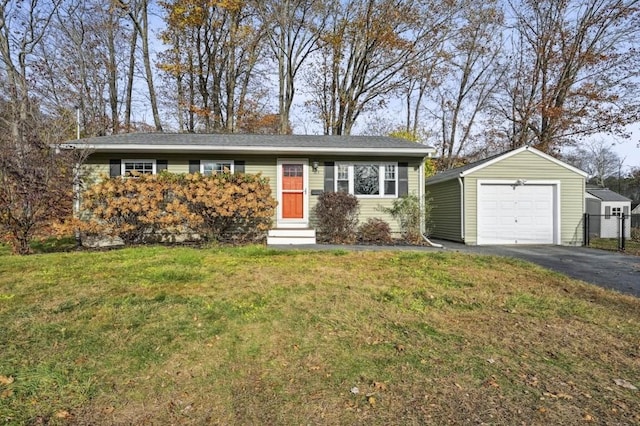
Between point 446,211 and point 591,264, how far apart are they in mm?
5328

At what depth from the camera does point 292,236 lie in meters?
10.1

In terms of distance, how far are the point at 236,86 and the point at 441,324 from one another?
20438 millimetres

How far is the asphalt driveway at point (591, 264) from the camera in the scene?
20.3 feet

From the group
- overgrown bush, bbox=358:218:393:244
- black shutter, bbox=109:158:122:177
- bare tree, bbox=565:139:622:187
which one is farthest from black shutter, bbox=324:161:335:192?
bare tree, bbox=565:139:622:187

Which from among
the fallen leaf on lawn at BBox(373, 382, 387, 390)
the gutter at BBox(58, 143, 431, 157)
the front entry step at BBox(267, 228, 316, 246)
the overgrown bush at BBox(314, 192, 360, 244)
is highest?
the gutter at BBox(58, 143, 431, 157)

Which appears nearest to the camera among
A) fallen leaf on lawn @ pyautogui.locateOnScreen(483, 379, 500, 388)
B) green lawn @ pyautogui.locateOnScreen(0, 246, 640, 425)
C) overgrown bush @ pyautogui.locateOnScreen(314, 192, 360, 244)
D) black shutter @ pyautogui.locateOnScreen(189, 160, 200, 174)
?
green lawn @ pyautogui.locateOnScreen(0, 246, 640, 425)

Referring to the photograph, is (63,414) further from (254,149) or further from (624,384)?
(254,149)

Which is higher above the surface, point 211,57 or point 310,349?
point 211,57

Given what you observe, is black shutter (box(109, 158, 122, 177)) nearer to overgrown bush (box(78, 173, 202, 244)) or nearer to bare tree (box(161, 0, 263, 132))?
overgrown bush (box(78, 173, 202, 244))

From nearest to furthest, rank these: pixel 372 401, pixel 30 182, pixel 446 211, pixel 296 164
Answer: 1. pixel 372 401
2. pixel 30 182
3. pixel 296 164
4. pixel 446 211

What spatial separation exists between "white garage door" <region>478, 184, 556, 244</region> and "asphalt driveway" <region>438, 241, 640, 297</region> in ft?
3.03

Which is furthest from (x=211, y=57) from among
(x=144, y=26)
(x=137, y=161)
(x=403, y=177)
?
(x=403, y=177)

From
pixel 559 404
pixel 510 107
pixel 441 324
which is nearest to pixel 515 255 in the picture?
pixel 441 324

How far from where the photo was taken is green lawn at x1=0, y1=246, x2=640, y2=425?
7.92 ft
